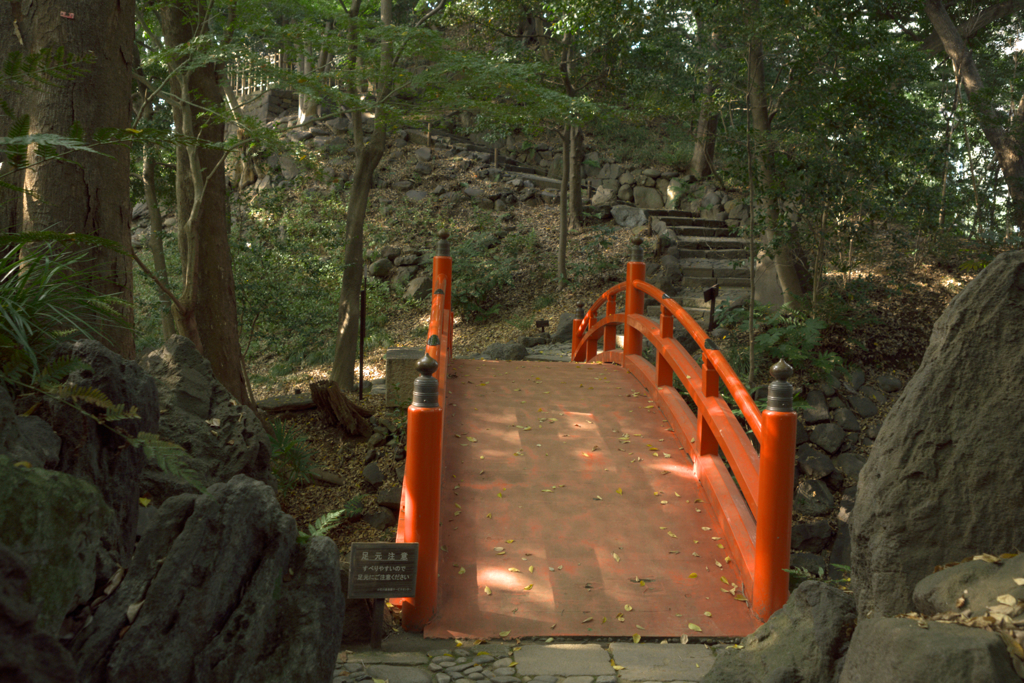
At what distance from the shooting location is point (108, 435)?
2.57m

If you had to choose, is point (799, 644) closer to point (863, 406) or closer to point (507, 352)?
point (863, 406)

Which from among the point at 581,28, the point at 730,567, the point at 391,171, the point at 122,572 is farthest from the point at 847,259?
the point at 391,171

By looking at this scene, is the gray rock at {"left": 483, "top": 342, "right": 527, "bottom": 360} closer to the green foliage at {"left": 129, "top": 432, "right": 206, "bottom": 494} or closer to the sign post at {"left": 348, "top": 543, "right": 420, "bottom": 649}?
the sign post at {"left": 348, "top": 543, "right": 420, "bottom": 649}

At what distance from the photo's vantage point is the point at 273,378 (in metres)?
11.1

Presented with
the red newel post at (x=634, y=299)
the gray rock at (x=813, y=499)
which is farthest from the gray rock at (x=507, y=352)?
the gray rock at (x=813, y=499)

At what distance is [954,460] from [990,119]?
9.96 metres

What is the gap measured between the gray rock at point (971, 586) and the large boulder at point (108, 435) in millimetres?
2518

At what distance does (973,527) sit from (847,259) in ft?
27.9

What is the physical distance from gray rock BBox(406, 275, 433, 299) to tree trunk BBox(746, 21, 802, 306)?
683 cm

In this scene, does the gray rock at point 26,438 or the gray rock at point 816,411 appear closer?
the gray rock at point 26,438

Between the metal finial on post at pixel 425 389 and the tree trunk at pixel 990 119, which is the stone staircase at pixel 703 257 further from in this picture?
the metal finial on post at pixel 425 389

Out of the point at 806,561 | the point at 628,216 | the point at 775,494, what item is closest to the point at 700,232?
the point at 628,216

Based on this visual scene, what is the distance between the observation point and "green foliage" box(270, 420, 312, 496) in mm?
6113

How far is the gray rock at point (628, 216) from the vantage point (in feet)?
50.9
